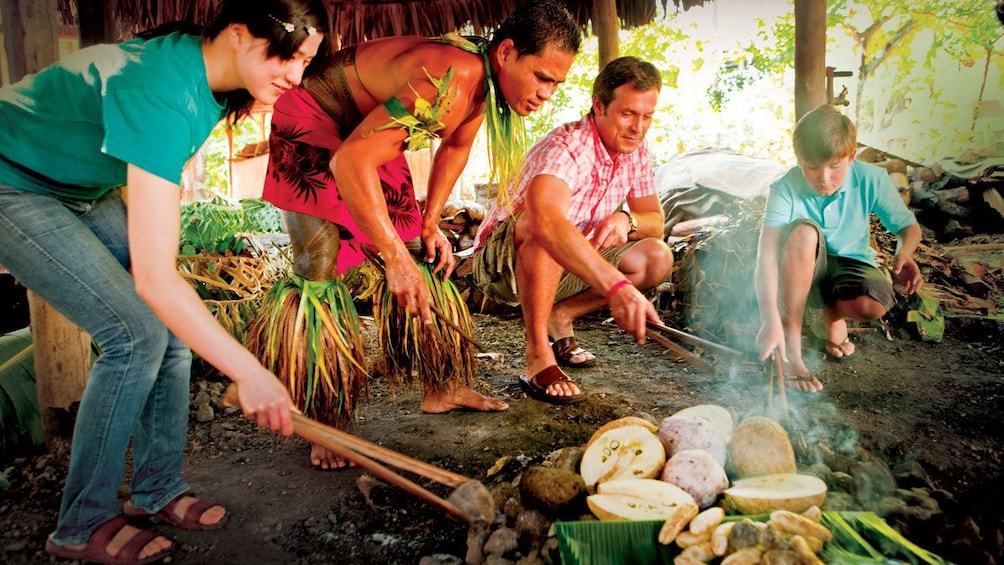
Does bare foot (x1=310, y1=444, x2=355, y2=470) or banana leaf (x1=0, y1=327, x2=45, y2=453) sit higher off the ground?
banana leaf (x1=0, y1=327, x2=45, y2=453)

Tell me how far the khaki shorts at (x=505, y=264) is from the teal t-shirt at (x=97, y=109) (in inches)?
78.4

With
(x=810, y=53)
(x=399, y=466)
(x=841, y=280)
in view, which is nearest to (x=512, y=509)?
(x=399, y=466)

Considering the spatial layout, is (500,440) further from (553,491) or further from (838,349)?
(838,349)

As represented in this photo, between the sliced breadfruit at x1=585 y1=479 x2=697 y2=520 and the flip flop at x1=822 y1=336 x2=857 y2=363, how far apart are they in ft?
7.55

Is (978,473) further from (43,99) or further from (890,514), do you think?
(43,99)

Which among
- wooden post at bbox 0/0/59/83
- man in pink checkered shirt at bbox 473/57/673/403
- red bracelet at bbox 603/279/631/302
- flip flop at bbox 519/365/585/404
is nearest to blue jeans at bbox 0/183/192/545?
wooden post at bbox 0/0/59/83

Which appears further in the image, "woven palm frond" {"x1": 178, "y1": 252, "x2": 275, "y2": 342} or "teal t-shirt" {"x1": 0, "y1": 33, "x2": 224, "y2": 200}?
"woven palm frond" {"x1": 178, "y1": 252, "x2": 275, "y2": 342}

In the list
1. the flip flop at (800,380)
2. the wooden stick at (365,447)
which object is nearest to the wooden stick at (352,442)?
the wooden stick at (365,447)

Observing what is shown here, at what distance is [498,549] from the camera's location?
1.62 metres

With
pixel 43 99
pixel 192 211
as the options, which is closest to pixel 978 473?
pixel 43 99

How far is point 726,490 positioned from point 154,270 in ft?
5.19

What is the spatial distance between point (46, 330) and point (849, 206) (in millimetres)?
3903

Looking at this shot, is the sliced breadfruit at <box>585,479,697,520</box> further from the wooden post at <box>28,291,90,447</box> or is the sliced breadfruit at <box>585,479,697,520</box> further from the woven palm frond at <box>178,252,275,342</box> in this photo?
the woven palm frond at <box>178,252,275,342</box>

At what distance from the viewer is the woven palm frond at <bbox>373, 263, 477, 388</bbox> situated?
270 cm
